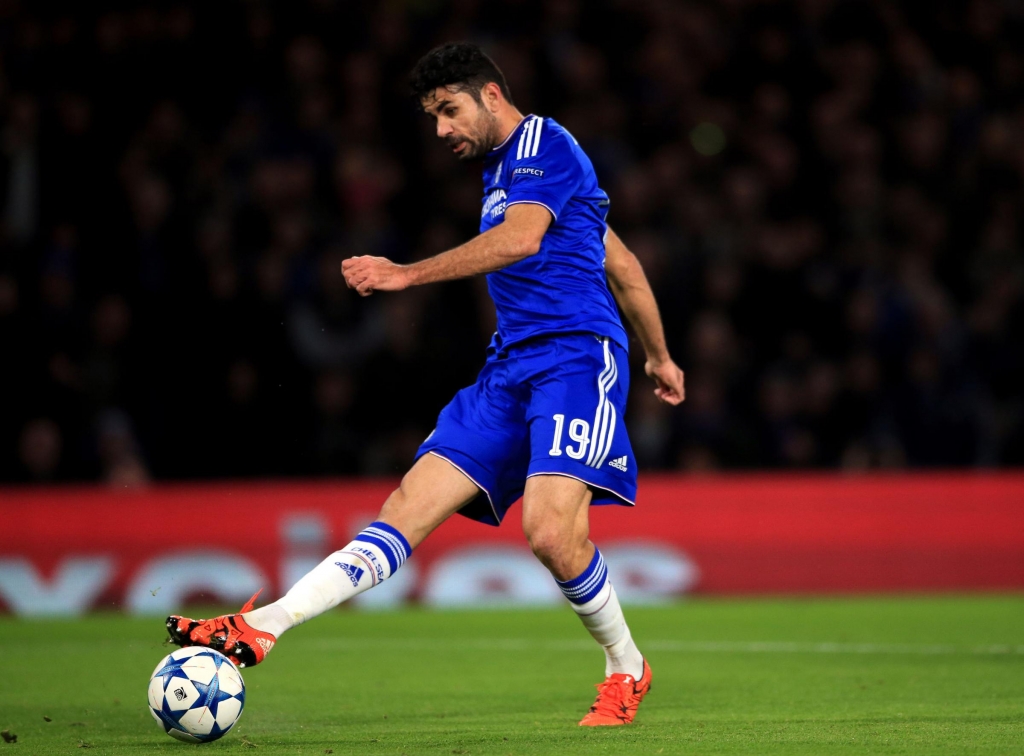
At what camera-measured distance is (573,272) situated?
509 cm

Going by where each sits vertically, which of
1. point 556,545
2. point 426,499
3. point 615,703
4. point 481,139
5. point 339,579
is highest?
point 481,139

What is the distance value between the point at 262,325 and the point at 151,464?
129cm

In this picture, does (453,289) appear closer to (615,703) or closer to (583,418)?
(583,418)

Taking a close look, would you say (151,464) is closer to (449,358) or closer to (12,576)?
(12,576)

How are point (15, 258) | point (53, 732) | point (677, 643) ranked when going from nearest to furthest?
point (53, 732)
point (677, 643)
point (15, 258)

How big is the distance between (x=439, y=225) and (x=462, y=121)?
266 inches

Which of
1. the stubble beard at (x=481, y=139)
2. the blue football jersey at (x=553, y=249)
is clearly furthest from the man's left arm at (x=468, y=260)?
the stubble beard at (x=481, y=139)

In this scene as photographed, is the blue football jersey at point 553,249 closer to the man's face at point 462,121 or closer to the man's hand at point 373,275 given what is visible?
the man's face at point 462,121

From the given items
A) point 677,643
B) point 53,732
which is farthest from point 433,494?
point 677,643

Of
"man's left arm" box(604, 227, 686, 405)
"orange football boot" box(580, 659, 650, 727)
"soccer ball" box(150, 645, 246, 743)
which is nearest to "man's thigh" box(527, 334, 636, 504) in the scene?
"man's left arm" box(604, 227, 686, 405)

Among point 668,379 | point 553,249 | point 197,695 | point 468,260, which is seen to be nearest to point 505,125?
point 553,249

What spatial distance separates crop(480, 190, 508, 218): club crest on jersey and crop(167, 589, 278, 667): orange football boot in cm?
153

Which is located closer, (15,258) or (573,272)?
→ (573,272)

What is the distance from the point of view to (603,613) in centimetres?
500
